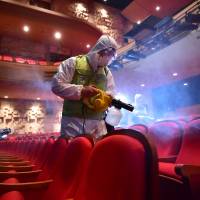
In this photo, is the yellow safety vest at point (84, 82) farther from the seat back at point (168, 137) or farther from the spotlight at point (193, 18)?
the spotlight at point (193, 18)

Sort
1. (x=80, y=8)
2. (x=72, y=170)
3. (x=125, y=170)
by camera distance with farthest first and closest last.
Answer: (x=80, y=8)
(x=72, y=170)
(x=125, y=170)

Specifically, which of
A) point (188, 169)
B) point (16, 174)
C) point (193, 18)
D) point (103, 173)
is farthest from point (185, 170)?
point (193, 18)

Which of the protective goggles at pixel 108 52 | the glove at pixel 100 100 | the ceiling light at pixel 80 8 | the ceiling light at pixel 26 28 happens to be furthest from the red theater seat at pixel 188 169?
the ceiling light at pixel 80 8

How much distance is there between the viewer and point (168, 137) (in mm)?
1055

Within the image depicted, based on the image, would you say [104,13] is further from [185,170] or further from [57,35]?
[185,170]

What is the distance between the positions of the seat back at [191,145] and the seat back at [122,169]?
49cm

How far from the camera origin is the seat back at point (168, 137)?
1.01m

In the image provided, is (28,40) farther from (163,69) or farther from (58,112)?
(163,69)

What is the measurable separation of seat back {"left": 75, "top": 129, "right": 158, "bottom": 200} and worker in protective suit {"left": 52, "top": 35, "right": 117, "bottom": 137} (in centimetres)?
52

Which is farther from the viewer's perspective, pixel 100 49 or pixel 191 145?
pixel 100 49

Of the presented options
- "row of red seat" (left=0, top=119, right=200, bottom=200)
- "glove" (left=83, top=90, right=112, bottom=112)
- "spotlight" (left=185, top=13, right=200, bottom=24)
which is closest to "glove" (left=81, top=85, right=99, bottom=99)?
→ "glove" (left=83, top=90, right=112, bottom=112)

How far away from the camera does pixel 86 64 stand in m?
1.15

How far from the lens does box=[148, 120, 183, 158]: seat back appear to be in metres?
1.01

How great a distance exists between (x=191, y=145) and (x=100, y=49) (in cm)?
53
